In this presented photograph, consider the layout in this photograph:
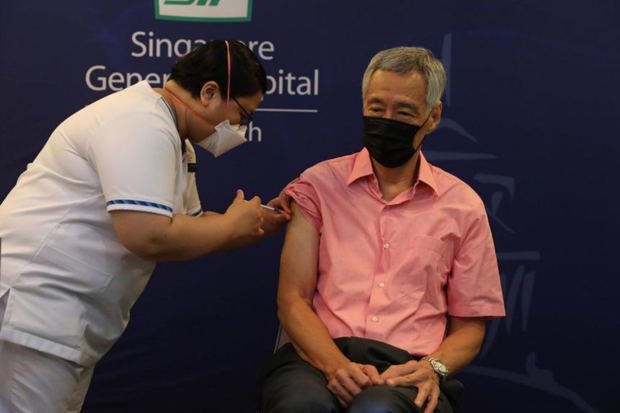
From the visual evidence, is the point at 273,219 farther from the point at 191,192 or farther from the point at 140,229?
the point at 140,229

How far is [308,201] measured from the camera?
242 cm

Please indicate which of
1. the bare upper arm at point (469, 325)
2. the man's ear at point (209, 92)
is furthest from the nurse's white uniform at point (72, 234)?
the bare upper arm at point (469, 325)

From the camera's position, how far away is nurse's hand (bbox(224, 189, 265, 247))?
2193 millimetres

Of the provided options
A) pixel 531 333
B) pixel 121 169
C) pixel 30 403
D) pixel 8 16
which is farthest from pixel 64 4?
pixel 531 333

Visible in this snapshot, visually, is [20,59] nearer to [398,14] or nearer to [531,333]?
[398,14]

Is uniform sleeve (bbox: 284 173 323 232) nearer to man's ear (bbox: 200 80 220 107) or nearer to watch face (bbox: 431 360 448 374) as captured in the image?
man's ear (bbox: 200 80 220 107)

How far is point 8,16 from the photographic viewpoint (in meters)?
3.00

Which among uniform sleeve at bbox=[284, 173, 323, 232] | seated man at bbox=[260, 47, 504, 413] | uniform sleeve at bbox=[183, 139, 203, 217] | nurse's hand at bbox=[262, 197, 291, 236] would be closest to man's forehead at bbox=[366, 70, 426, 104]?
seated man at bbox=[260, 47, 504, 413]

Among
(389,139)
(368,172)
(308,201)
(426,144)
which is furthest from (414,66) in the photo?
(426,144)

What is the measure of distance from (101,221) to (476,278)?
105 cm

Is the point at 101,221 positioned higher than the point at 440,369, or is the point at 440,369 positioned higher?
the point at 101,221

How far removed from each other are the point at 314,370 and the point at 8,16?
1.82 meters

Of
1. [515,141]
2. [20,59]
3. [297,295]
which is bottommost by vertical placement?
[297,295]

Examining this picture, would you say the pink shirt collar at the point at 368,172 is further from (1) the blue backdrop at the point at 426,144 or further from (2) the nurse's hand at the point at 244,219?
(1) the blue backdrop at the point at 426,144
